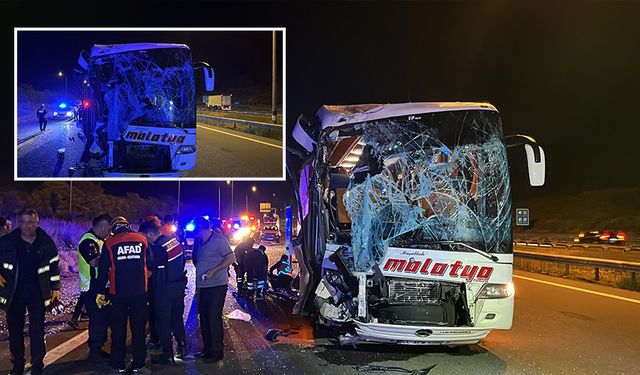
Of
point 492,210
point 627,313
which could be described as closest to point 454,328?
point 492,210

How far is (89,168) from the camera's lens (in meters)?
11.3

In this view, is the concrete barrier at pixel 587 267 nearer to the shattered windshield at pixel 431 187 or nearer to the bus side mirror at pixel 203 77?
the shattered windshield at pixel 431 187

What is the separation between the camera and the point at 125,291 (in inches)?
226

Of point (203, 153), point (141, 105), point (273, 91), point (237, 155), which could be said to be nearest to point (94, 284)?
point (141, 105)

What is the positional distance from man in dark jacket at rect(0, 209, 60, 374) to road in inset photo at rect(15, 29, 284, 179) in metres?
4.84

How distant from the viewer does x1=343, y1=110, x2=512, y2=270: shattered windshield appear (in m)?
6.07

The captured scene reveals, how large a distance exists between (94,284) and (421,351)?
395 centimetres

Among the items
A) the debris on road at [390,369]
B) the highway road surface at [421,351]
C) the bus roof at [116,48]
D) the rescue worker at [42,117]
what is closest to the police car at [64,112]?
the rescue worker at [42,117]

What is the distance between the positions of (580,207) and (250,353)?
296 ft

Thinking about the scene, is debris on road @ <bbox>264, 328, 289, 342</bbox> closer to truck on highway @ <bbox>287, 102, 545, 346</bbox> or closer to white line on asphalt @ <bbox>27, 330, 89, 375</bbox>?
truck on highway @ <bbox>287, 102, 545, 346</bbox>

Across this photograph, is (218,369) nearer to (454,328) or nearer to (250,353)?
(250,353)

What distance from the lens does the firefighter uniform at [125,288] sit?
18.7 feet

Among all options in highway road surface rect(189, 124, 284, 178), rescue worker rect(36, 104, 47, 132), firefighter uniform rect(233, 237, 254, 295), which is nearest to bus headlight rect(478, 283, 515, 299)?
firefighter uniform rect(233, 237, 254, 295)

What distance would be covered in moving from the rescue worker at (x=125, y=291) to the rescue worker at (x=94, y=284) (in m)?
0.23
